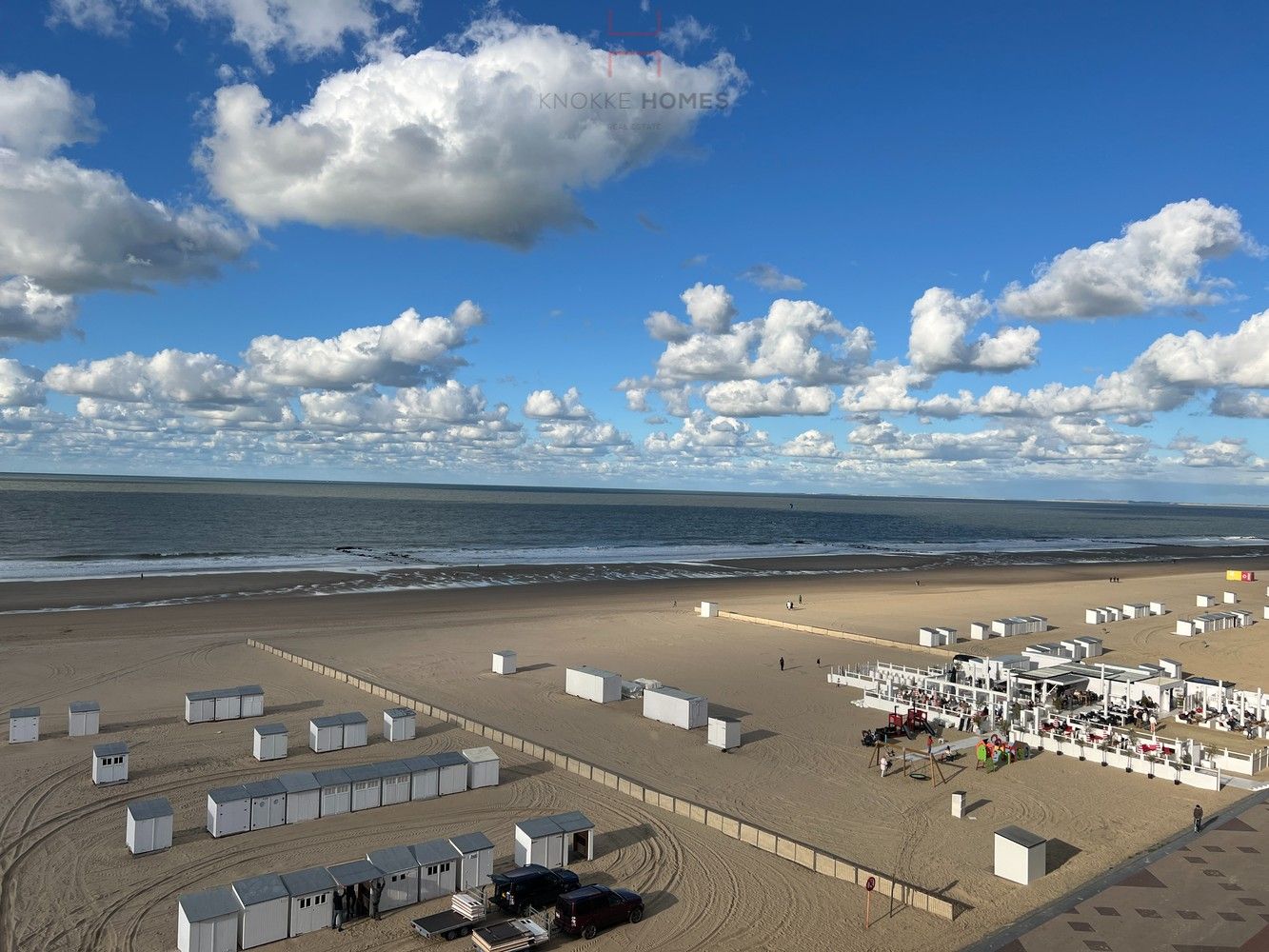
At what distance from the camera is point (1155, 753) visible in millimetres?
28203

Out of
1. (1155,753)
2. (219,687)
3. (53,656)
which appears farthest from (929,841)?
(53,656)

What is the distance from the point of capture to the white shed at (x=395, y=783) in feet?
77.4

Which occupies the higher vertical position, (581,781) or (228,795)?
(228,795)

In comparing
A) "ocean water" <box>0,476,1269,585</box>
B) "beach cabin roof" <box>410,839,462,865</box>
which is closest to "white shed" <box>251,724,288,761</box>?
"beach cabin roof" <box>410,839,462,865</box>

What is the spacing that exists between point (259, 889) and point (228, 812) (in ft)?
17.4

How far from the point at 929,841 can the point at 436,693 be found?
849 inches

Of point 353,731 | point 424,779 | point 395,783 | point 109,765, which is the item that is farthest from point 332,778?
point 109,765

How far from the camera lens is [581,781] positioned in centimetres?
2580

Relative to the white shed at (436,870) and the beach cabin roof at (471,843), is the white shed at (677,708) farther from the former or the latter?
the white shed at (436,870)

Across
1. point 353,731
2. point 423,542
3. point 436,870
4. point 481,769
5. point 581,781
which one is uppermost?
point 436,870

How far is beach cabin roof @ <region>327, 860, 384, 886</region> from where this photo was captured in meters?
17.4

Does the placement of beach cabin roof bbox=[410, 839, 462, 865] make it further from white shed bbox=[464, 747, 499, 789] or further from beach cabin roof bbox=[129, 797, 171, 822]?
beach cabin roof bbox=[129, 797, 171, 822]

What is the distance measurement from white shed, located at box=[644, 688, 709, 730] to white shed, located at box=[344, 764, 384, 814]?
40.1 ft

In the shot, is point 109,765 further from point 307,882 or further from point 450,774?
point 307,882
